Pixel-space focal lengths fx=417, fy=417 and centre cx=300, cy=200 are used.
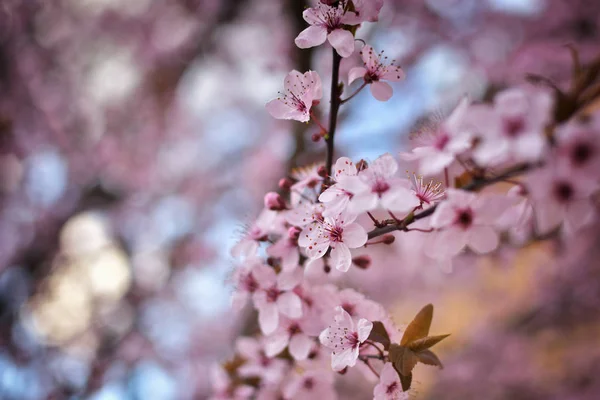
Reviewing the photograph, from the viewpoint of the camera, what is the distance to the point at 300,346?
987 mm

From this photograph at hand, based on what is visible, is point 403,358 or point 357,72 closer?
point 403,358

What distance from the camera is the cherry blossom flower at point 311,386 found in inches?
41.5

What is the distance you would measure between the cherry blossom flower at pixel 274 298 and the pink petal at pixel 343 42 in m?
0.50

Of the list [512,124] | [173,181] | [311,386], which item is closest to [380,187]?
[512,124]

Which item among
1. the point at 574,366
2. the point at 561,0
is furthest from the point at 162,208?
the point at 574,366

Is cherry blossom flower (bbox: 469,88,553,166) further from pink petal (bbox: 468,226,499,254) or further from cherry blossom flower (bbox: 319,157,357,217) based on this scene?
cherry blossom flower (bbox: 319,157,357,217)

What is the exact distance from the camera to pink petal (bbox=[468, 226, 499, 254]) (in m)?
0.69

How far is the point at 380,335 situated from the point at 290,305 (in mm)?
209

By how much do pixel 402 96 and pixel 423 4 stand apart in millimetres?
891

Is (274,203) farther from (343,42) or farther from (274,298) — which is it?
(343,42)

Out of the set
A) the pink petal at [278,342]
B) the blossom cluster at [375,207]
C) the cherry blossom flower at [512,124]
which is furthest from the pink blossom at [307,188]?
the cherry blossom flower at [512,124]

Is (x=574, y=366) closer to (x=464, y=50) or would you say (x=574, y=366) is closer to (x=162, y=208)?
(x=464, y=50)

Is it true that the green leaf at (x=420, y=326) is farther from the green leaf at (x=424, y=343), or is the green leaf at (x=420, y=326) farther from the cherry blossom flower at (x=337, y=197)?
the cherry blossom flower at (x=337, y=197)

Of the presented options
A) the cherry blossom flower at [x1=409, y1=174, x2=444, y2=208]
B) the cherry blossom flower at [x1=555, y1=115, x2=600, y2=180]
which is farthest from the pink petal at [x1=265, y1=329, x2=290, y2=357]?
the cherry blossom flower at [x1=555, y1=115, x2=600, y2=180]
